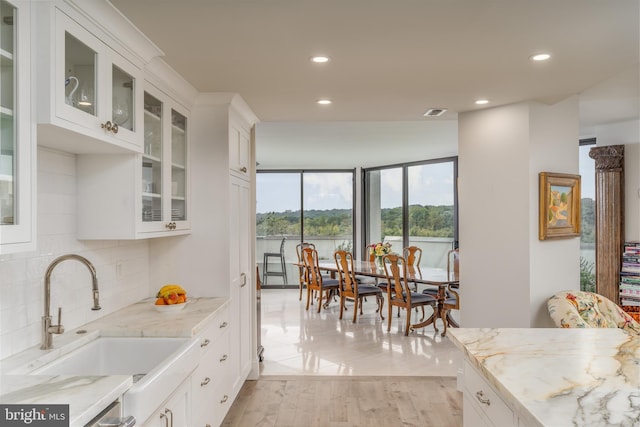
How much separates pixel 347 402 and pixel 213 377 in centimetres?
131

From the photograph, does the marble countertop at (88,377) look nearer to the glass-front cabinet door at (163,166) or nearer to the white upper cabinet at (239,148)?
the glass-front cabinet door at (163,166)

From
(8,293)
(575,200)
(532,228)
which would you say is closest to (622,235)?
(575,200)

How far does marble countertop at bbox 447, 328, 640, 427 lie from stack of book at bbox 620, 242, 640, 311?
9.83 ft

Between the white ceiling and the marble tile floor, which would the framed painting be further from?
the marble tile floor

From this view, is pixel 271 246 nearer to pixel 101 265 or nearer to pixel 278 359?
pixel 278 359

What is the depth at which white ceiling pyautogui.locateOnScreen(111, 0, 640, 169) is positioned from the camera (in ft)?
6.16

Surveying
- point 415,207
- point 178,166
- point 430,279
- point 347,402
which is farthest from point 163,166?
point 415,207

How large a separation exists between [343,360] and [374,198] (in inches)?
194

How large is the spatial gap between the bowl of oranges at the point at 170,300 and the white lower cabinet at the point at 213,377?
240mm

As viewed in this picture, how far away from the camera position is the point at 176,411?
1.99 meters

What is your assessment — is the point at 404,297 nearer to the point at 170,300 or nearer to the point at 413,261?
the point at 413,261

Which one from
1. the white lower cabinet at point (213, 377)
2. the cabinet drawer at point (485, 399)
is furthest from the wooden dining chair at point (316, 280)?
the cabinet drawer at point (485, 399)

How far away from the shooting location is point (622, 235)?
4.66m

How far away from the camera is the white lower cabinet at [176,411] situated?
1.77 m
